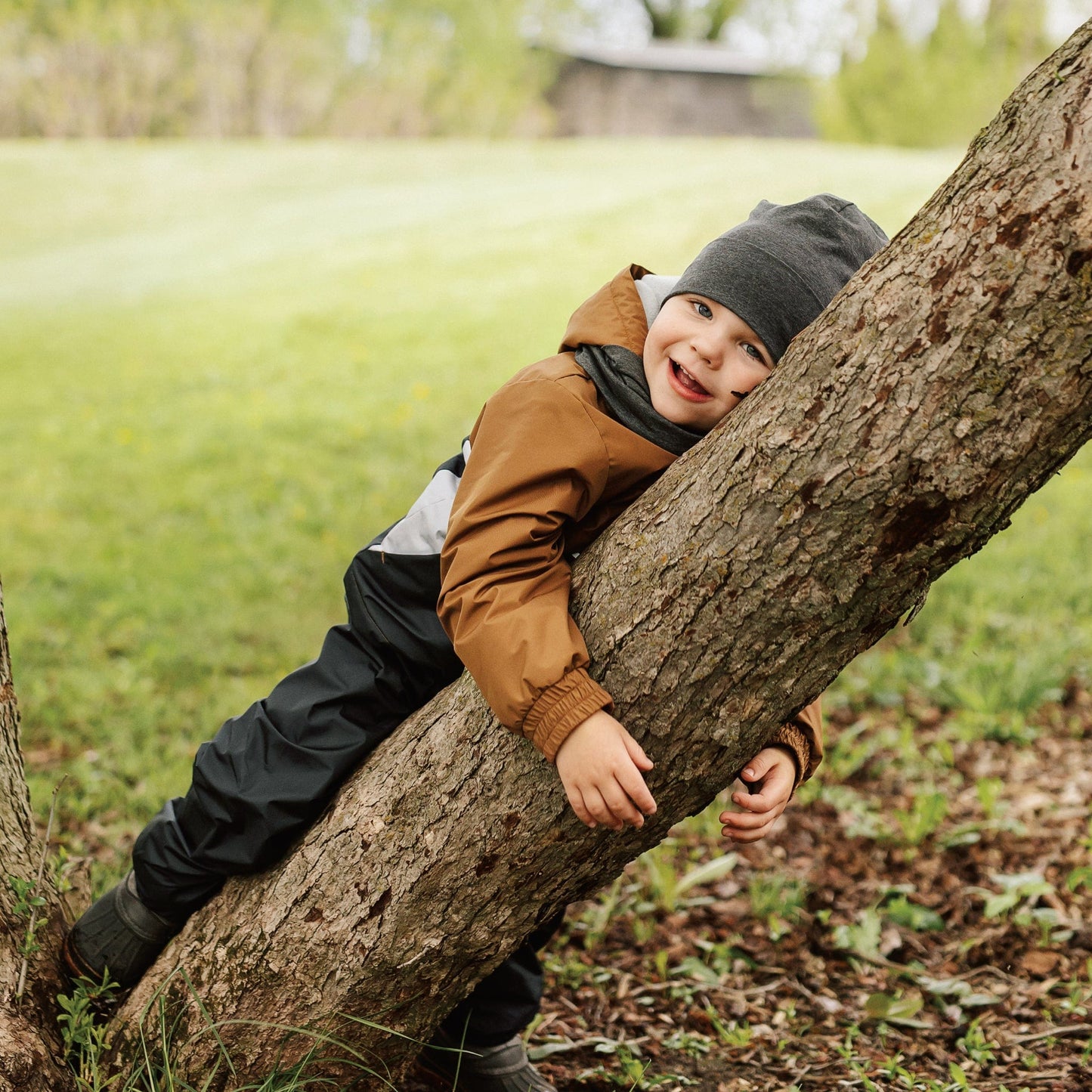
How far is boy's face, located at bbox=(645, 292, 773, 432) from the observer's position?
186 cm

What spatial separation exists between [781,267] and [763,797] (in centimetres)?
92

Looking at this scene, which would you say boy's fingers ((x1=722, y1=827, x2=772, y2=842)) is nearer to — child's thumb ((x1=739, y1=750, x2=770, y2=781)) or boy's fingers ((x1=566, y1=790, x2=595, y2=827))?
child's thumb ((x1=739, y1=750, x2=770, y2=781))

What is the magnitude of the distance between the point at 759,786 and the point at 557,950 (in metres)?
1.42

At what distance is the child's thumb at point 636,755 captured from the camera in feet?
5.34

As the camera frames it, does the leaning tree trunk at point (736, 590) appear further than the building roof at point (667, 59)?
No

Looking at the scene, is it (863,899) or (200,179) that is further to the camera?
(200,179)

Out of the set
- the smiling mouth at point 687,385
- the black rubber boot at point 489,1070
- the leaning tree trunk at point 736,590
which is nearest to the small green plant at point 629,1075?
the black rubber boot at point 489,1070

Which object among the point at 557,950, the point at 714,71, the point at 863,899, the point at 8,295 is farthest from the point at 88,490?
the point at 714,71

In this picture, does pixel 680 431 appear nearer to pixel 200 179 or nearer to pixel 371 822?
pixel 371 822

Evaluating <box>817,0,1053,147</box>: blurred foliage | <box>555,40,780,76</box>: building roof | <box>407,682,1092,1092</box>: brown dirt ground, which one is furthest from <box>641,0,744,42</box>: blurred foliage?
<box>407,682,1092,1092</box>: brown dirt ground

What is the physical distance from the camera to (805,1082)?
2352 mm

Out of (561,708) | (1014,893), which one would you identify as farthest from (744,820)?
(1014,893)

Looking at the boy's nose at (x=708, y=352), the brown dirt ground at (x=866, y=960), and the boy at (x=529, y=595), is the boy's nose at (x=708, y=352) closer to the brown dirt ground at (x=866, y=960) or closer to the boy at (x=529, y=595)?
the boy at (x=529, y=595)

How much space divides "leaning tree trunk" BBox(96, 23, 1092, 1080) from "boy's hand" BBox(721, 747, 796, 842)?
0.06 metres
